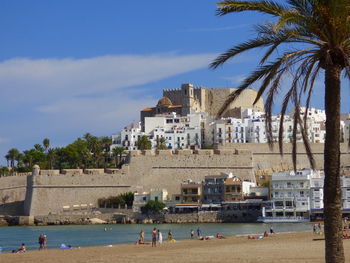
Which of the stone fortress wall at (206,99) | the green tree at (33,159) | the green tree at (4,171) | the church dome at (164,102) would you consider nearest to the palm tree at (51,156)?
the green tree at (33,159)

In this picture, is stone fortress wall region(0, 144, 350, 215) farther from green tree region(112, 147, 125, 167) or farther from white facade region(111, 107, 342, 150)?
white facade region(111, 107, 342, 150)

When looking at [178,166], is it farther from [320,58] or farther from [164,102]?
[320,58]

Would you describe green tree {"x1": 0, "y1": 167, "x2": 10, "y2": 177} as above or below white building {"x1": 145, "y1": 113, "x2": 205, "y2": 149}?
below

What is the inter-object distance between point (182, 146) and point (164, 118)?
652cm

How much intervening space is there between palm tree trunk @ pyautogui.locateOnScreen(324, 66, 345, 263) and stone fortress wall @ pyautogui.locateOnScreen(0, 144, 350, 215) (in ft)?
169

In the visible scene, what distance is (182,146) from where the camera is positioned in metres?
79.9

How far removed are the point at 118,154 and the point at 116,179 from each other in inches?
506

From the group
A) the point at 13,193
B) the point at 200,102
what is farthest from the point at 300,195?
the point at 200,102

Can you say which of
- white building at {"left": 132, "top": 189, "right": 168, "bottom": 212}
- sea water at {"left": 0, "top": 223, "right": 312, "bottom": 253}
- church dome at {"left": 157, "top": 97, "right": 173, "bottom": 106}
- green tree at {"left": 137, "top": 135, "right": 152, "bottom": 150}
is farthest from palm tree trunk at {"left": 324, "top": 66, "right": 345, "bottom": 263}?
church dome at {"left": 157, "top": 97, "right": 173, "bottom": 106}

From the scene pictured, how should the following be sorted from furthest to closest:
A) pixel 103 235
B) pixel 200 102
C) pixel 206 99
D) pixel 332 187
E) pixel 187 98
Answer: pixel 206 99 → pixel 200 102 → pixel 187 98 → pixel 103 235 → pixel 332 187

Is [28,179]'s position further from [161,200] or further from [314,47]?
[314,47]

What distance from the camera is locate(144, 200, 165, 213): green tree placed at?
5534cm

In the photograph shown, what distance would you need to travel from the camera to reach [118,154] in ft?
238

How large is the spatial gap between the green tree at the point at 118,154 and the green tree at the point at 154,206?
1551 cm
